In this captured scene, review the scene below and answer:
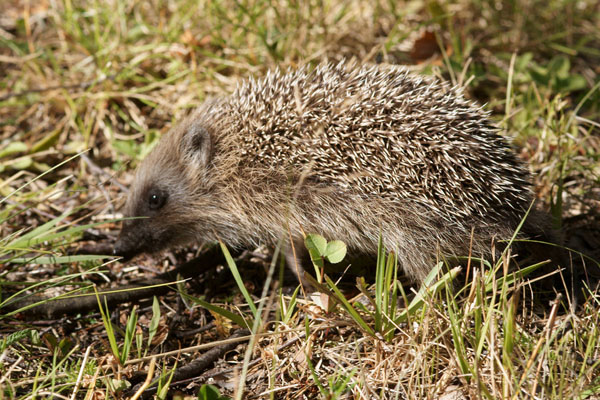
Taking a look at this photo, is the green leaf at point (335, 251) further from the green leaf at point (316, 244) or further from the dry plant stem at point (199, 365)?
the dry plant stem at point (199, 365)

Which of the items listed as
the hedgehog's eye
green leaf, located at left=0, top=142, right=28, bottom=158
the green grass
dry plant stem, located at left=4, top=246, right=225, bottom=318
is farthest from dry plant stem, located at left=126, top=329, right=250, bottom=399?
green leaf, located at left=0, top=142, right=28, bottom=158

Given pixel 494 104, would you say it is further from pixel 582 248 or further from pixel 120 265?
pixel 120 265

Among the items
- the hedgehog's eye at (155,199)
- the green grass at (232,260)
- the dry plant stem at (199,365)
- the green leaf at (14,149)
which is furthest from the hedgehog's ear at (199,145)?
the green leaf at (14,149)

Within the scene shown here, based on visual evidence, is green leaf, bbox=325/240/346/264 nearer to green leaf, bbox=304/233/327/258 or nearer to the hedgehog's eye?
green leaf, bbox=304/233/327/258

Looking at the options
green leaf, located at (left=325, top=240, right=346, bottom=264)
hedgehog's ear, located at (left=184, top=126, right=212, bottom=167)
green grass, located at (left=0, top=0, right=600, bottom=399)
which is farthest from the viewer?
hedgehog's ear, located at (left=184, top=126, right=212, bottom=167)

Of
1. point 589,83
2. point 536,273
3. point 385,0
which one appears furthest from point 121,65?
point 589,83
